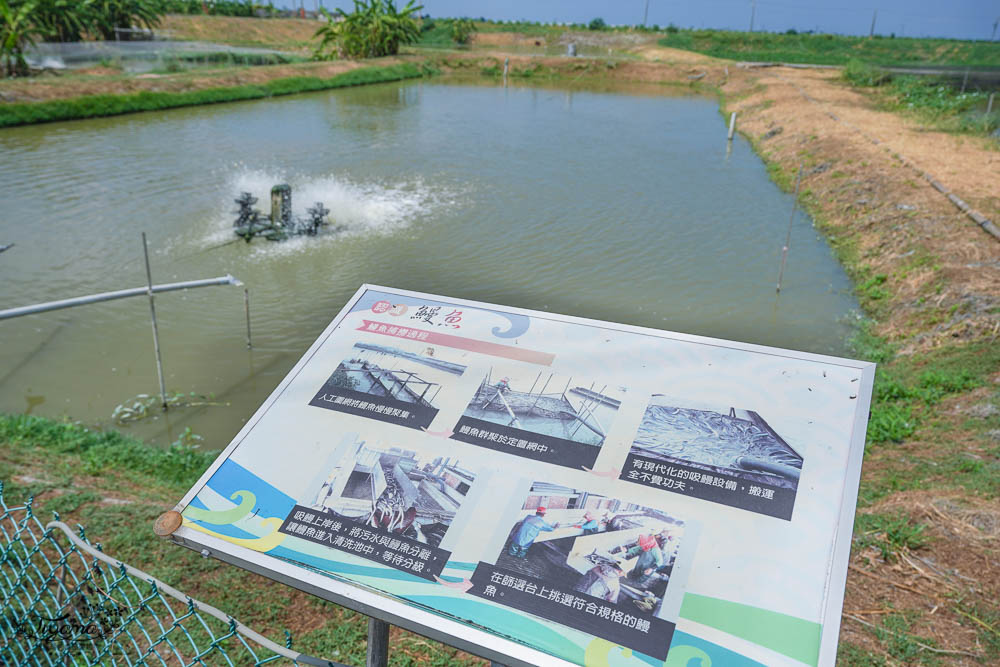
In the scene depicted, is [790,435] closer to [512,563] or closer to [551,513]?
[551,513]

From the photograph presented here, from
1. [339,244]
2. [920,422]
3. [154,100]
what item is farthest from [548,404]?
[154,100]

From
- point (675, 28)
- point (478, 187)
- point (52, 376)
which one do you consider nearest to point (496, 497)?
point (52, 376)

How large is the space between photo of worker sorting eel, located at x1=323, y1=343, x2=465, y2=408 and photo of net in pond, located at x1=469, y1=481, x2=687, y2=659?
1.90 feet

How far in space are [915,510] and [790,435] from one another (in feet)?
9.12

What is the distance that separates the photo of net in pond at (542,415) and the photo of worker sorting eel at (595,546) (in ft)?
0.49

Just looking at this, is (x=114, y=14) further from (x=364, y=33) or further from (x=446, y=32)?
(x=446, y=32)

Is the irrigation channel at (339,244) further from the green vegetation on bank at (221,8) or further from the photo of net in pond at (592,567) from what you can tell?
the green vegetation on bank at (221,8)

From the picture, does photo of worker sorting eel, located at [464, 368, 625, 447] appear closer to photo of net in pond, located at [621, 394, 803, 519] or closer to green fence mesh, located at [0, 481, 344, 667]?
photo of net in pond, located at [621, 394, 803, 519]

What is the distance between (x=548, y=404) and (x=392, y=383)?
0.56m

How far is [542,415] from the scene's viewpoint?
2.15 meters

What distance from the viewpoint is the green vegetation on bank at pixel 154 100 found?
17109mm

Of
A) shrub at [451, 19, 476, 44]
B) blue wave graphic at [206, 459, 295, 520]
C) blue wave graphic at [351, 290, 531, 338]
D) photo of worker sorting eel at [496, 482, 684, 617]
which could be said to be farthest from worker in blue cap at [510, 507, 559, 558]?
shrub at [451, 19, 476, 44]

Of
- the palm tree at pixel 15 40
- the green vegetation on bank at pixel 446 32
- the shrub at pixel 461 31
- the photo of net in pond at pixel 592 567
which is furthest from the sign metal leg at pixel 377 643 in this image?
the shrub at pixel 461 31

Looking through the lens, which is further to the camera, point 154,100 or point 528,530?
point 154,100
